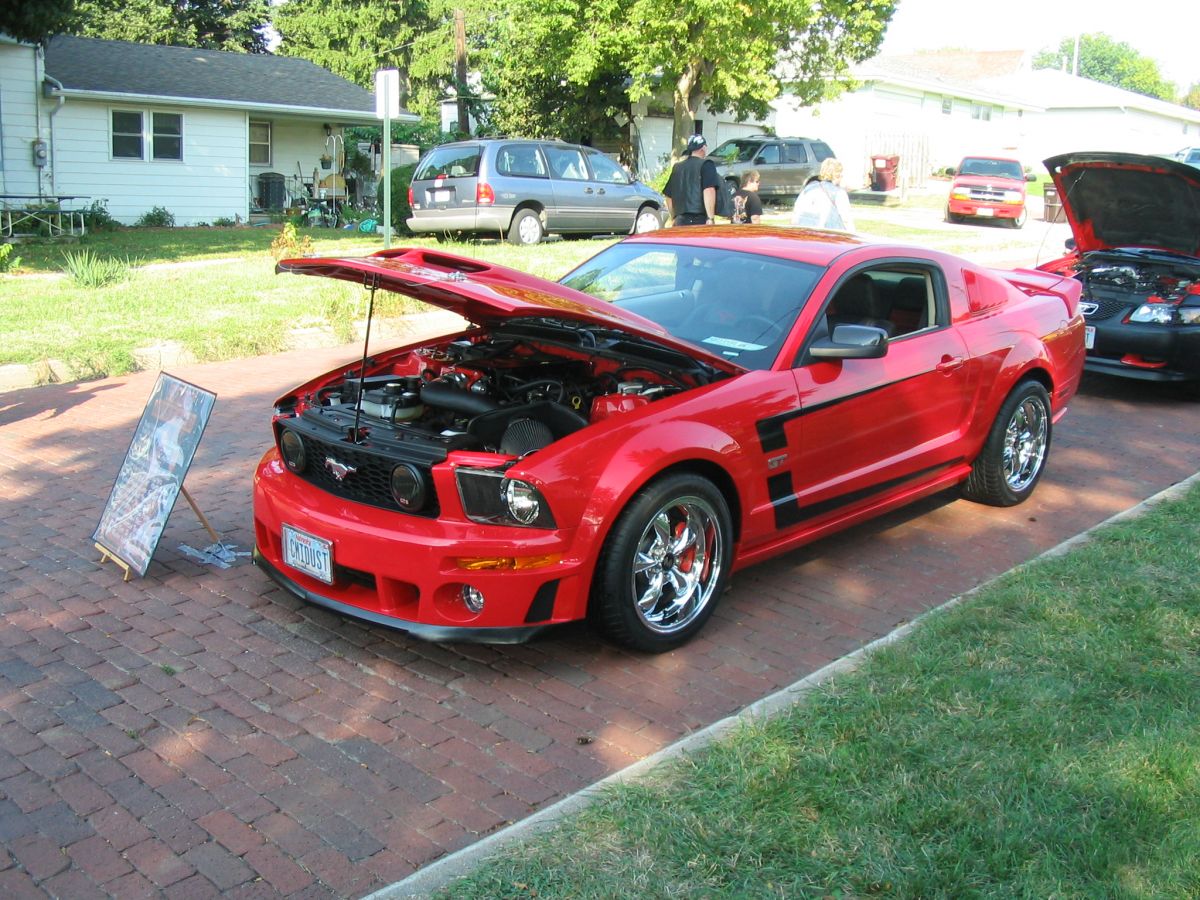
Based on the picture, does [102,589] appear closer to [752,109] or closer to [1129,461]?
[1129,461]

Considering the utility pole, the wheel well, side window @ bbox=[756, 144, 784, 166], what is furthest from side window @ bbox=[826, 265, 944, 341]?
the utility pole

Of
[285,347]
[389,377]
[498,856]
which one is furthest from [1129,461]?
[285,347]

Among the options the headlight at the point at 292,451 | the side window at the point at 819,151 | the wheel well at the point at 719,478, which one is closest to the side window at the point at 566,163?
the side window at the point at 819,151

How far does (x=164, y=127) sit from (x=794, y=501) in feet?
76.3

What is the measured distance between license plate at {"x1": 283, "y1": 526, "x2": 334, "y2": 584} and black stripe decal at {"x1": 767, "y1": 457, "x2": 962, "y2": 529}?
185 cm

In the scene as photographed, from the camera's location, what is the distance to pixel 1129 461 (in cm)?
769

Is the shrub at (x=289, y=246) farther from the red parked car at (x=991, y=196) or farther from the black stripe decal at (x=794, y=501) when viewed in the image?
the red parked car at (x=991, y=196)

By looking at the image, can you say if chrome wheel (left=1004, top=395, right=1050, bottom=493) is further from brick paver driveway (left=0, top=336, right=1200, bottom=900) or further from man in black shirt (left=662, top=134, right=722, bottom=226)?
man in black shirt (left=662, top=134, right=722, bottom=226)

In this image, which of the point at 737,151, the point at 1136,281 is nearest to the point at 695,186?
the point at 1136,281

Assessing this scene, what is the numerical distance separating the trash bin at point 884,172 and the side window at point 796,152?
25.5 ft

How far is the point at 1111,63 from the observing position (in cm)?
13075

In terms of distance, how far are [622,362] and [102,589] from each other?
254 centimetres

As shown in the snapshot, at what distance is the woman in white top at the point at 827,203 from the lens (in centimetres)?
1068

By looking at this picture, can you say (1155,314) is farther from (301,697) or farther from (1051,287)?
(301,697)
